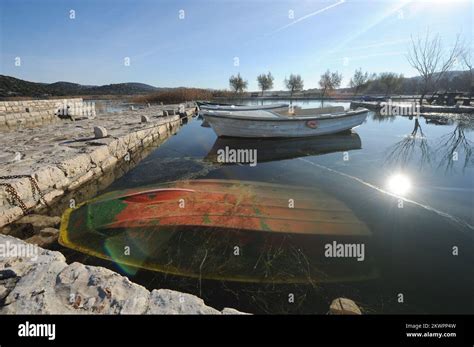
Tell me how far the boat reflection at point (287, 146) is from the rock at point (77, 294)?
709 cm

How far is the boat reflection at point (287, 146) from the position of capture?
10.3 meters

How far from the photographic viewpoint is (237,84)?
6488 cm

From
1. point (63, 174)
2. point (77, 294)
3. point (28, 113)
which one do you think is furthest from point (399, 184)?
point (28, 113)

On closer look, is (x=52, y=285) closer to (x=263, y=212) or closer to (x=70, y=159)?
(x=263, y=212)

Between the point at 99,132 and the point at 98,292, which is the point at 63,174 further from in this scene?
the point at 98,292

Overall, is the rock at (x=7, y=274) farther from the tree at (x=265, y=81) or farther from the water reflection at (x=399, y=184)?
the tree at (x=265, y=81)

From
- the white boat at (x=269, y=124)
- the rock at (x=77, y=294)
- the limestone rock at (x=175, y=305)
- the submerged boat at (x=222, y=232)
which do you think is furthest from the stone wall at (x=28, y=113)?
the limestone rock at (x=175, y=305)

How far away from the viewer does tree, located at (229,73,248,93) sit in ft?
212

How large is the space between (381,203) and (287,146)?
21.7 feet

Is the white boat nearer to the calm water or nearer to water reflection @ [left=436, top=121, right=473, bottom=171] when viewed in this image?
the calm water

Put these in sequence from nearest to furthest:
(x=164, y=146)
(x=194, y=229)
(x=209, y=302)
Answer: (x=209, y=302), (x=194, y=229), (x=164, y=146)

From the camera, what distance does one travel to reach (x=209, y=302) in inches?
116
